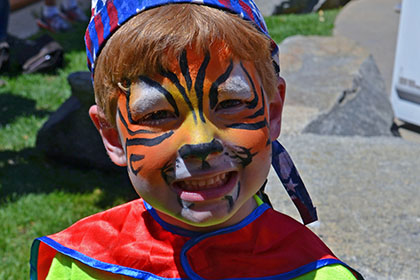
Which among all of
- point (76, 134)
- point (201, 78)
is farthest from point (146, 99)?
point (76, 134)

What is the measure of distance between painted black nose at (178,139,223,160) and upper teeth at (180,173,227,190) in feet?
0.33

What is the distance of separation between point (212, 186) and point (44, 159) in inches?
150

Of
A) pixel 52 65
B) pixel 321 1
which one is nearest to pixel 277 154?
pixel 52 65

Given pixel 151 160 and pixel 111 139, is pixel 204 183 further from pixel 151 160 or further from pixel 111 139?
pixel 111 139

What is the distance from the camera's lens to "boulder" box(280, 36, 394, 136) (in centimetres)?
473

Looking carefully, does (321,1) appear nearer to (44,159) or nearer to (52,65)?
(52,65)

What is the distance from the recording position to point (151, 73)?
1596 millimetres

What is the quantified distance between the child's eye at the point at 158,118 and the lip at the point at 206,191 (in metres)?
0.17

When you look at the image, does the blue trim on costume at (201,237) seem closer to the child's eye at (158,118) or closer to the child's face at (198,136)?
the child's face at (198,136)

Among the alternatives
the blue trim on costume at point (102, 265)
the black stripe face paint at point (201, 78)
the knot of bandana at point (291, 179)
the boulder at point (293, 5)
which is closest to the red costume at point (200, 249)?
the blue trim on costume at point (102, 265)

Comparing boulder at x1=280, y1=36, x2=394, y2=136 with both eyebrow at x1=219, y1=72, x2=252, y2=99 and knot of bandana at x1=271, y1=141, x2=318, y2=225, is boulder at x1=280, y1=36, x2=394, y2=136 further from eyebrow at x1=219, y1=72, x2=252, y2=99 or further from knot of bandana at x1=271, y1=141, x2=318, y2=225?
eyebrow at x1=219, y1=72, x2=252, y2=99

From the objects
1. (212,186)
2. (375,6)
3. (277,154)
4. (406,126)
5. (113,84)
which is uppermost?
(113,84)

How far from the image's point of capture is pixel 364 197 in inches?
137

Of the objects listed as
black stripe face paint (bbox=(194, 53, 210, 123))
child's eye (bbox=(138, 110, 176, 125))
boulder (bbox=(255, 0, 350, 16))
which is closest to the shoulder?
child's eye (bbox=(138, 110, 176, 125))
